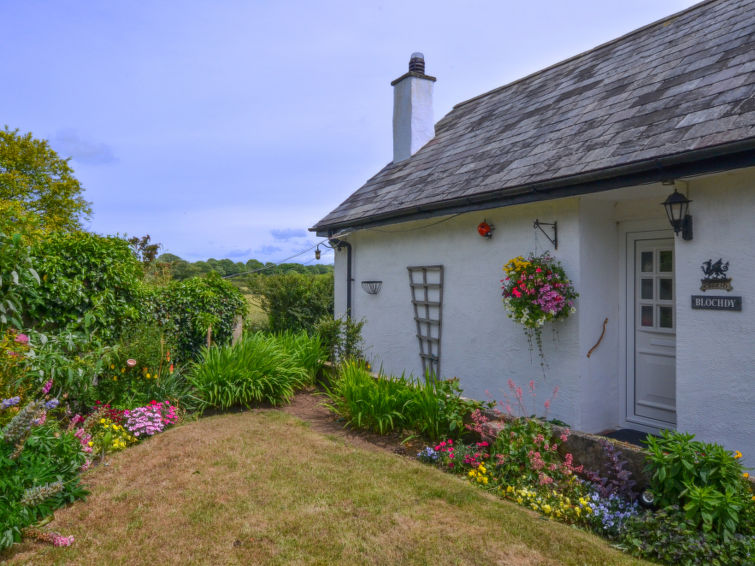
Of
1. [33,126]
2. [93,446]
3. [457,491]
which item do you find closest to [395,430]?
[457,491]

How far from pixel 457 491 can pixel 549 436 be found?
3.32 feet

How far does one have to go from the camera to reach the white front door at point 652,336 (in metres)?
5.43

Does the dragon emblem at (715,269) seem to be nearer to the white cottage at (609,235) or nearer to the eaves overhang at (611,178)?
the white cottage at (609,235)

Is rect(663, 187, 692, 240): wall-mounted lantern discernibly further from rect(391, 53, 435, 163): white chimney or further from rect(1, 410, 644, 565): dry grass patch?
rect(391, 53, 435, 163): white chimney

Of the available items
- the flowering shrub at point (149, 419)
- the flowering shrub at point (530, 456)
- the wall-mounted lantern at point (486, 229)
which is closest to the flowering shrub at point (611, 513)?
the flowering shrub at point (530, 456)

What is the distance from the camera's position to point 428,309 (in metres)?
7.70

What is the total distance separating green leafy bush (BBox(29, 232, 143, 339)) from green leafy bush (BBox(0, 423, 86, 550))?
7.12 ft

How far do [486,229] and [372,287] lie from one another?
10.0 ft

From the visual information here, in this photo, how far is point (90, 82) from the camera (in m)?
7.61

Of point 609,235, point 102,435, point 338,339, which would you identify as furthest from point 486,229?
point 102,435

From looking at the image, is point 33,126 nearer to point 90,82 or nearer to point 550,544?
point 90,82

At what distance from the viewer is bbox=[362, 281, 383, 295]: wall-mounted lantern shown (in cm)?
888

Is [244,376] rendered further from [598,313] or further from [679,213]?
[679,213]

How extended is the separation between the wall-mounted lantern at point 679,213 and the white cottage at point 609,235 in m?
0.05
